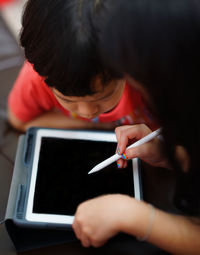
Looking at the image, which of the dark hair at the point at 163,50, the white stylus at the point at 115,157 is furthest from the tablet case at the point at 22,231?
the dark hair at the point at 163,50

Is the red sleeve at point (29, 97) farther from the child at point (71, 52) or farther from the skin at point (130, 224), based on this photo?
the skin at point (130, 224)

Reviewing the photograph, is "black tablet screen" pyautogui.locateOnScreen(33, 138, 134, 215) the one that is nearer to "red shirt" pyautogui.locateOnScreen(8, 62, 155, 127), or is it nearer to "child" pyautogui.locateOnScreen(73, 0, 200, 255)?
"child" pyautogui.locateOnScreen(73, 0, 200, 255)

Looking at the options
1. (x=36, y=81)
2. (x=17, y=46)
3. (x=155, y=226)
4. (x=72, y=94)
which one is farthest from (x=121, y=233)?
(x=17, y=46)

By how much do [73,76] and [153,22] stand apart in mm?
157

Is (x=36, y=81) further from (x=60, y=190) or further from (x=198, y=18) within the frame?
(x=198, y=18)

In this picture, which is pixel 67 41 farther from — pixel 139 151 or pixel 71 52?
pixel 139 151

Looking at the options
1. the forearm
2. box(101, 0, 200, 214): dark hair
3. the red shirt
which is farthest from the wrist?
the red shirt

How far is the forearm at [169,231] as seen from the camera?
17.6 inches

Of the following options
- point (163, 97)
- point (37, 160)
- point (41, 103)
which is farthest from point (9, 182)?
point (163, 97)

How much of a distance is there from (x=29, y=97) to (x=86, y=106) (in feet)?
0.70

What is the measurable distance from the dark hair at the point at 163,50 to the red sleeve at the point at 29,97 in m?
0.32

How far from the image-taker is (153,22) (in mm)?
323

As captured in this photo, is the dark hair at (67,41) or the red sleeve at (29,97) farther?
the red sleeve at (29,97)

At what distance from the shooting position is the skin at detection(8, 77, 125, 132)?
50cm
